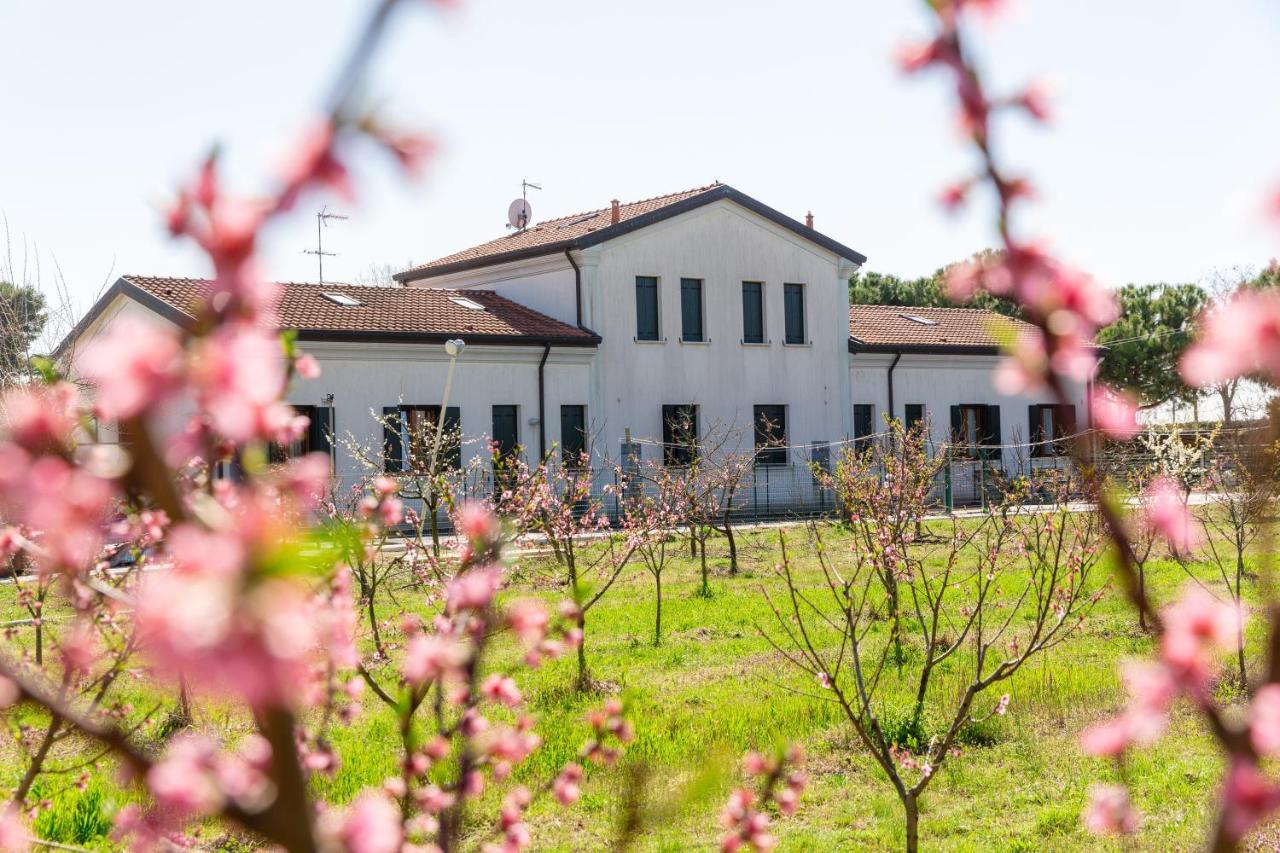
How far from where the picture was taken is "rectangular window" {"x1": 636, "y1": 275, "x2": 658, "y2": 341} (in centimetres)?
2622

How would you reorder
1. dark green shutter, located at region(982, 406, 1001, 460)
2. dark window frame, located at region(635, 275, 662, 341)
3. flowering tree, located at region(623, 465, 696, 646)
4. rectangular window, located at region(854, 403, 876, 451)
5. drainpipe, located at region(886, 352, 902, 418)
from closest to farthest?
1. flowering tree, located at region(623, 465, 696, 646)
2. dark window frame, located at region(635, 275, 662, 341)
3. rectangular window, located at region(854, 403, 876, 451)
4. drainpipe, located at region(886, 352, 902, 418)
5. dark green shutter, located at region(982, 406, 1001, 460)

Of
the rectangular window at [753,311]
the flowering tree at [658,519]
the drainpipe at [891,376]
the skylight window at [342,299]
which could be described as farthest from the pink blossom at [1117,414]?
the drainpipe at [891,376]

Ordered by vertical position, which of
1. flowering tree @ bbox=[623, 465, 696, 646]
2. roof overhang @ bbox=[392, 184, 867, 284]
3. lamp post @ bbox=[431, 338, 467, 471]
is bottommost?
flowering tree @ bbox=[623, 465, 696, 646]

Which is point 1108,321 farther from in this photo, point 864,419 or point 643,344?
point 864,419

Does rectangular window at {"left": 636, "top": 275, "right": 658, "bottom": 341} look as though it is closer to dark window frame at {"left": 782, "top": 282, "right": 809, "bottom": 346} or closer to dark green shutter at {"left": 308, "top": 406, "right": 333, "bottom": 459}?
dark window frame at {"left": 782, "top": 282, "right": 809, "bottom": 346}

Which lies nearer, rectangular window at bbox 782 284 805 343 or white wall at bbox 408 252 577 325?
white wall at bbox 408 252 577 325

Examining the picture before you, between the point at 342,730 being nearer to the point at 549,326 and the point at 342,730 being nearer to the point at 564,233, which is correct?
the point at 549,326

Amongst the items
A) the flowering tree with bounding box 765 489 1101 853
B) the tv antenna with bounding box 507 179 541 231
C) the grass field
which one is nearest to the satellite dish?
the tv antenna with bounding box 507 179 541 231

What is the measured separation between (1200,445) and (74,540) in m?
18.8

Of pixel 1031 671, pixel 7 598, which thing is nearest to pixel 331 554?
pixel 1031 671

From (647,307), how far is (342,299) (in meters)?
6.53

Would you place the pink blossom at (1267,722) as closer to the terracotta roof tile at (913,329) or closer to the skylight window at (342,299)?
the skylight window at (342,299)

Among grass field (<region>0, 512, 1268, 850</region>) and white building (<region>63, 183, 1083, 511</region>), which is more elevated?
white building (<region>63, 183, 1083, 511</region>)

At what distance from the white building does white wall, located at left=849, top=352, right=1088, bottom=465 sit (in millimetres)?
52
